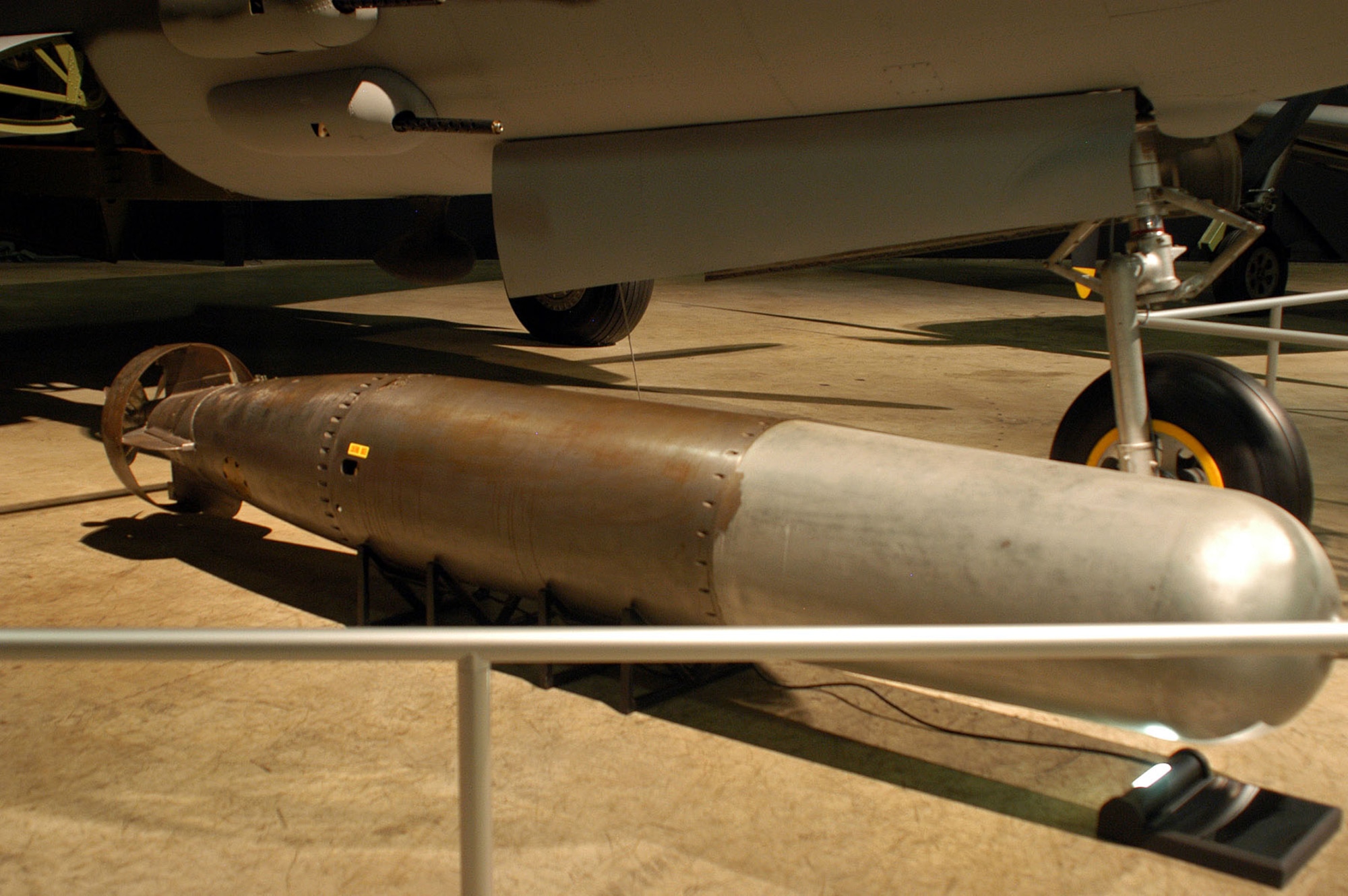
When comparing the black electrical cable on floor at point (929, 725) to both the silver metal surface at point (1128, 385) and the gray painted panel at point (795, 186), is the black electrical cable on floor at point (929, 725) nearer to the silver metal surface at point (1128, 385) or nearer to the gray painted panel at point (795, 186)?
the silver metal surface at point (1128, 385)

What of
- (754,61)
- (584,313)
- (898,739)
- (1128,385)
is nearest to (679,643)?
(898,739)

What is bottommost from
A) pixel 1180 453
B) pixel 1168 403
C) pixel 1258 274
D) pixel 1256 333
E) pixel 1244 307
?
pixel 1180 453

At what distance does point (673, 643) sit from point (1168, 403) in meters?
3.02

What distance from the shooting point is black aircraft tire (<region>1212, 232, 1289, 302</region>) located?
11.9 m

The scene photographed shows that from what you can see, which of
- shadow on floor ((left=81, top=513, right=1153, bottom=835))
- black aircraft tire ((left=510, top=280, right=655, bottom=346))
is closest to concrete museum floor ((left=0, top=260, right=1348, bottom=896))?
shadow on floor ((left=81, top=513, right=1153, bottom=835))

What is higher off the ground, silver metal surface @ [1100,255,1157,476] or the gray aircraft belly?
the gray aircraft belly

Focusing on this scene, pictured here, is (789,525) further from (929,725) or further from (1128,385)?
(1128,385)

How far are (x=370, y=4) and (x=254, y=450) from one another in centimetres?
180

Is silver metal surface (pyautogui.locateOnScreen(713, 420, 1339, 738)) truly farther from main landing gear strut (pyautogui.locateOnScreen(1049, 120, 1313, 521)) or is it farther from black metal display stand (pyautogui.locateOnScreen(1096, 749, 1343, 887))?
main landing gear strut (pyautogui.locateOnScreen(1049, 120, 1313, 521))

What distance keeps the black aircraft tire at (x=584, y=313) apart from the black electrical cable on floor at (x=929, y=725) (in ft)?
18.9

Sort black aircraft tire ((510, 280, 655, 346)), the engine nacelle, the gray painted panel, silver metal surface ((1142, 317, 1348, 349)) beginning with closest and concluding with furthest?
the gray painted panel < silver metal surface ((1142, 317, 1348, 349)) < the engine nacelle < black aircraft tire ((510, 280, 655, 346))

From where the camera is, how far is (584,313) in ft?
29.3

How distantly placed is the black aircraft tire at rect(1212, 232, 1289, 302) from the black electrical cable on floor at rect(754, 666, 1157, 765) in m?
10.3

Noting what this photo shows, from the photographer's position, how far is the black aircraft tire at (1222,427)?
3.62m
